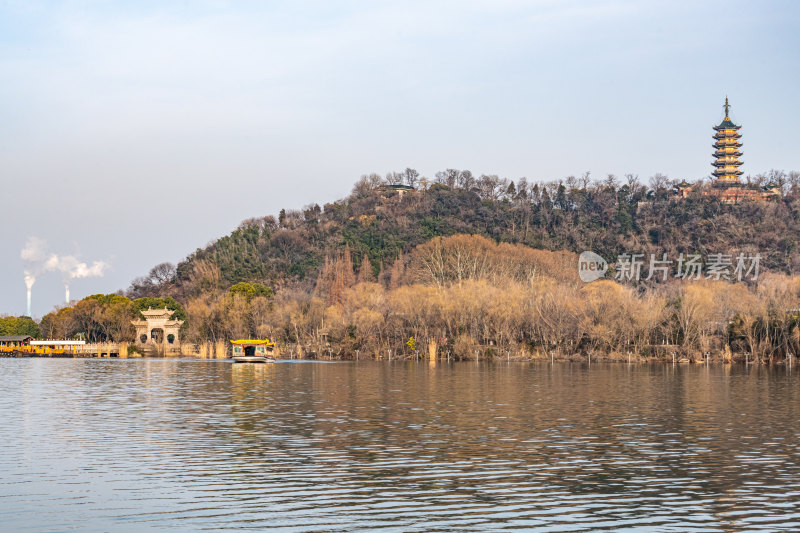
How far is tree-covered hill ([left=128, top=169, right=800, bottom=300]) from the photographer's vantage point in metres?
144

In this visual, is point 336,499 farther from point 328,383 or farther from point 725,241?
point 725,241

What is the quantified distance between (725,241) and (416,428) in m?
123

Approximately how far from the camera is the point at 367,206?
176 m

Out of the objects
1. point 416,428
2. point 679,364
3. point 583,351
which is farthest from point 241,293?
point 416,428

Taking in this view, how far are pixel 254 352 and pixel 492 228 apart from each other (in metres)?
77.8

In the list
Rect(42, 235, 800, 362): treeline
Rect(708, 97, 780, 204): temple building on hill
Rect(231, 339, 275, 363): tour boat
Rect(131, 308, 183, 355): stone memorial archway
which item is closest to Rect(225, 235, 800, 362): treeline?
Rect(42, 235, 800, 362): treeline

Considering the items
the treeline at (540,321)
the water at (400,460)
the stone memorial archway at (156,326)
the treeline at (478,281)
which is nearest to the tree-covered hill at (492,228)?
the treeline at (478,281)

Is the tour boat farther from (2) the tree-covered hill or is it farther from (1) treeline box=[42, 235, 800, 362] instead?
(2) the tree-covered hill

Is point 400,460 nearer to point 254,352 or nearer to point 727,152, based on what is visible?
point 254,352

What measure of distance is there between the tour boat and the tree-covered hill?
43000 millimetres

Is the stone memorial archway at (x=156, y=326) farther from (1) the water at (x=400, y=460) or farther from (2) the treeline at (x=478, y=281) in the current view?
(1) the water at (x=400, y=460)

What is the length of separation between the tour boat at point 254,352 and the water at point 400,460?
39713 millimetres

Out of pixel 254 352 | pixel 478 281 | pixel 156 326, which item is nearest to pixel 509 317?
pixel 478 281

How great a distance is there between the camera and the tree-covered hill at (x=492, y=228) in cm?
14438
